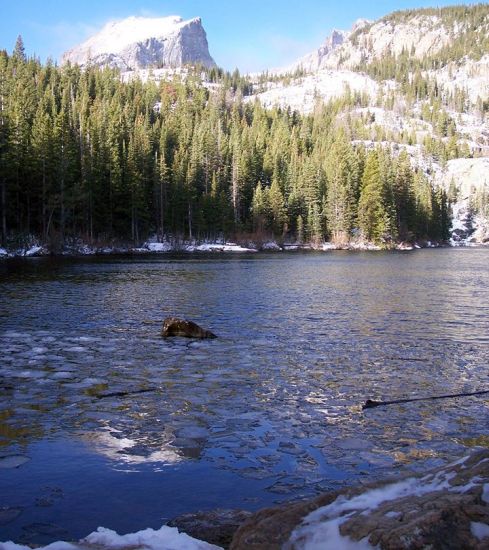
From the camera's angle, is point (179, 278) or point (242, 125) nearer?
point (179, 278)

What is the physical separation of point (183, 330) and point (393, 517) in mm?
11403

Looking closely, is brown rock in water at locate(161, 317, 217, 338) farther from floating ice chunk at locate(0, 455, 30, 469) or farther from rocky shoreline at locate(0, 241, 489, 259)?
rocky shoreline at locate(0, 241, 489, 259)

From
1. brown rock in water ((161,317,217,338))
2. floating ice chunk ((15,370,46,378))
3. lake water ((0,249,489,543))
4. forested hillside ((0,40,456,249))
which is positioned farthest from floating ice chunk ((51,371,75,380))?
forested hillside ((0,40,456,249))

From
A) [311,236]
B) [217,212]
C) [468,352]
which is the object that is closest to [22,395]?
[468,352]

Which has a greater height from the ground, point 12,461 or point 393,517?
point 393,517

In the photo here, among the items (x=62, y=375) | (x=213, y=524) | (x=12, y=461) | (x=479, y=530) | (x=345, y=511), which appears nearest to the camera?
(x=479, y=530)

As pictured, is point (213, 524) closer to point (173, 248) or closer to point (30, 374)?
point (30, 374)

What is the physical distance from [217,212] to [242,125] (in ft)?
213

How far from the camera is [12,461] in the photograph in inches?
247

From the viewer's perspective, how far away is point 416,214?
100 metres

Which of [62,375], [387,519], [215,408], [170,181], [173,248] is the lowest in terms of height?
[215,408]

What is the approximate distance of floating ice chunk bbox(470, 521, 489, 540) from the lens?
123 inches

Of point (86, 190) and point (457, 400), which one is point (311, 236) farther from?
point (457, 400)

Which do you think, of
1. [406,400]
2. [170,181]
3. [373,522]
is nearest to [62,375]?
[406,400]
